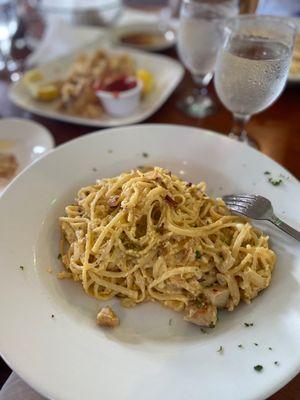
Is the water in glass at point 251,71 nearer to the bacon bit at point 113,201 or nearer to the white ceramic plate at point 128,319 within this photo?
the white ceramic plate at point 128,319

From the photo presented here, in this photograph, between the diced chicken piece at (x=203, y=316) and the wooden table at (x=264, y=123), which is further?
the wooden table at (x=264, y=123)

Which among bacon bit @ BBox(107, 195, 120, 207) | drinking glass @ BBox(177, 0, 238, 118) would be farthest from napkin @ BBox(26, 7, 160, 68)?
bacon bit @ BBox(107, 195, 120, 207)

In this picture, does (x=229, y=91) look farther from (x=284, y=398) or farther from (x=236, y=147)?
(x=284, y=398)

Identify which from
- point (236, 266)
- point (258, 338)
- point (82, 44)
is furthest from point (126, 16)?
point (258, 338)

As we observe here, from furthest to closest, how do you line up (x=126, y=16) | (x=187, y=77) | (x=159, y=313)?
1. (x=126, y=16)
2. (x=187, y=77)
3. (x=159, y=313)

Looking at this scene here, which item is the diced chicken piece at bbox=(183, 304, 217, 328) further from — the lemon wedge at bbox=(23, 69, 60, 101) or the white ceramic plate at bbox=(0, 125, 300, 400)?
the lemon wedge at bbox=(23, 69, 60, 101)

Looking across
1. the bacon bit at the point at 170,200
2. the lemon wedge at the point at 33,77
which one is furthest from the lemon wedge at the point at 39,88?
the bacon bit at the point at 170,200
